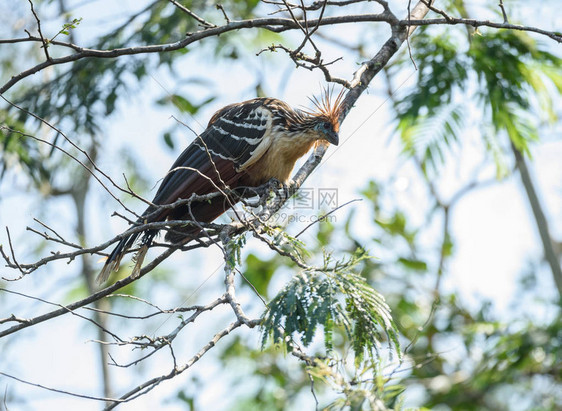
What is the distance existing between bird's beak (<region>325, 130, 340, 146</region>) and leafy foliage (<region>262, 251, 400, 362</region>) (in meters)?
1.71

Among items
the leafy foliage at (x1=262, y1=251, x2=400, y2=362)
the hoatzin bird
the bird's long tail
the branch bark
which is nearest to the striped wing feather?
the hoatzin bird

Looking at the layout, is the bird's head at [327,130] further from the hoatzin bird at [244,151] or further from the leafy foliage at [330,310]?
the leafy foliage at [330,310]

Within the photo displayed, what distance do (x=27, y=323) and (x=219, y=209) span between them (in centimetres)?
164

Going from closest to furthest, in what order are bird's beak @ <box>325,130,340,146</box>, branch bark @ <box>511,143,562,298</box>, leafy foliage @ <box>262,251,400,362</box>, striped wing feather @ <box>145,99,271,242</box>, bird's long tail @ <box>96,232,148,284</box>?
leafy foliage @ <box>262,251,400,362</box> → bird's long tail @ <box>96,232,148,284</box> → striped wing feather @ <box>145,99,271,242</box> → bird's beak @ <box>325,130,340,146</box> → branch bark @ <box>511,143,562,298</box>

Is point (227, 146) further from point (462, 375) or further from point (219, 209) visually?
point (462, 375)

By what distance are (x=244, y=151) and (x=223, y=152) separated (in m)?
0.16

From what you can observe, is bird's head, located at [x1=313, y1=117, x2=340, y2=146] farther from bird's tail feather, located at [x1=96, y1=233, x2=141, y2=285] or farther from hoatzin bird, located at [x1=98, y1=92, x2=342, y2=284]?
bird's tail feather, located at [x1=96, y1=233, x2=141, y2=285]

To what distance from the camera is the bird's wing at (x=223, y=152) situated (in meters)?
4.08

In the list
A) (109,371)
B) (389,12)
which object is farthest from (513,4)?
(109,371)

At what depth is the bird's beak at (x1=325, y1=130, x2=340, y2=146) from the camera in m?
4.26

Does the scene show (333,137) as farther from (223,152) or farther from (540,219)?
(540,219)

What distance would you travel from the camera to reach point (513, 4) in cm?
495

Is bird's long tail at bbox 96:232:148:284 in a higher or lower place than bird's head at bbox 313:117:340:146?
lower

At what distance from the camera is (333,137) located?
168 inches
